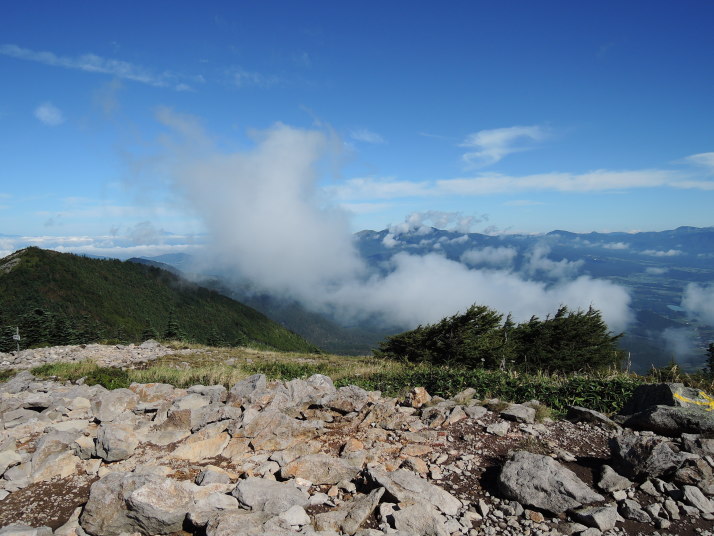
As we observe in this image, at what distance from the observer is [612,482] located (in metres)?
6.45

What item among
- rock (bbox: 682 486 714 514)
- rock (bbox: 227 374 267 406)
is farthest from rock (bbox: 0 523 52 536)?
rock (bbox: 682 486 714 514)

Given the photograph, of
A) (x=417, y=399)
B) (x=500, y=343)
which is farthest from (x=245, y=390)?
(x=500, y=343)

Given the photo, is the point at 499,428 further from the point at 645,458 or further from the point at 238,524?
the point at 238,524

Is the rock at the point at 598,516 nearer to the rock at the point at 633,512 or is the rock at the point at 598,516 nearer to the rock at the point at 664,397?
Result: the rock at the point at 633,512

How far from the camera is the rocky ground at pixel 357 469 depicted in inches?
231

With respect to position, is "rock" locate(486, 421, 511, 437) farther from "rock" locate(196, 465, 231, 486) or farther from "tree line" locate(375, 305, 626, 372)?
"tree line" locate(375, 305, 626, 372)

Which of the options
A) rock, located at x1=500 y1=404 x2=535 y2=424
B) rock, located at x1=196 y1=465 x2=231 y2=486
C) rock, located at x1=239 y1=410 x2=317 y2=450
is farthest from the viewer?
rock, located at x1=500 y1=404 x2=535 y2=424

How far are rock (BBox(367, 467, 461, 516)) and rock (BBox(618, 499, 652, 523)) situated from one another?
99.3 inches

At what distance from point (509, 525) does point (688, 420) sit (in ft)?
16.5

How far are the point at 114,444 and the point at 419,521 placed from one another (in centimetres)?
672

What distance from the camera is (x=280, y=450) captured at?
844cm

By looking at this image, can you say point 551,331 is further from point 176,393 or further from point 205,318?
point 205,318

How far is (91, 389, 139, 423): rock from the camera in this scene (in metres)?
10.7

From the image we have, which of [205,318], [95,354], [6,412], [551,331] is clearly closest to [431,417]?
[6,412]
